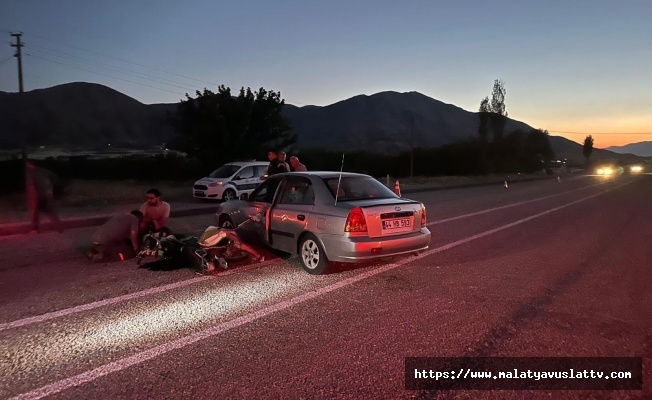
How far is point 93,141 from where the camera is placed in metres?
116

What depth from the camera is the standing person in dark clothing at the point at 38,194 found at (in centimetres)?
1199

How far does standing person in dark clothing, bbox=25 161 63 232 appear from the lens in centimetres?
1199

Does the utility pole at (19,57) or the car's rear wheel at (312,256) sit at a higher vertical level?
the utility pole at (19,57)

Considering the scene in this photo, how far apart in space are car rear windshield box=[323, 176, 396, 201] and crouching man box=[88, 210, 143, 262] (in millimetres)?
3304

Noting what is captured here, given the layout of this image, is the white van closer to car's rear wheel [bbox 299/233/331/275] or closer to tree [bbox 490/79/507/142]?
car's rear wheel [bbox 299/233/331/275]

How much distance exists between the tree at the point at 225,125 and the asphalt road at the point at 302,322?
29189 millimetres

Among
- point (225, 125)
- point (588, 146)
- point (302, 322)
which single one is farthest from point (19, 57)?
point (588, 146)

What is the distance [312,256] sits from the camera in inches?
288

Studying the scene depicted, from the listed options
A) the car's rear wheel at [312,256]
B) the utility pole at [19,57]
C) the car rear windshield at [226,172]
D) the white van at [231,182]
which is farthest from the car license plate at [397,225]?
the utility pole at [19,57]

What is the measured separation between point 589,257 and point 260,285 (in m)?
5.72

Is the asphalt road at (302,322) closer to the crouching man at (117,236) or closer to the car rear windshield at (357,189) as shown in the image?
the crouching man at (117,236)

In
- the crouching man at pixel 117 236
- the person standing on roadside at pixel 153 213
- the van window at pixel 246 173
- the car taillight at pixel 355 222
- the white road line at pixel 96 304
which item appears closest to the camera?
the white road line at pixel 96 304

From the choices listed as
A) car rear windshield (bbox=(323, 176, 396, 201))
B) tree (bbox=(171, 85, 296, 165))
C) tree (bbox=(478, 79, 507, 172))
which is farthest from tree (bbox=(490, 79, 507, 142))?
car rear windshield (bbox=(323, 176, 396, 201))

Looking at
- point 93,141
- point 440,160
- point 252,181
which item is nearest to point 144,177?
point 252,181
